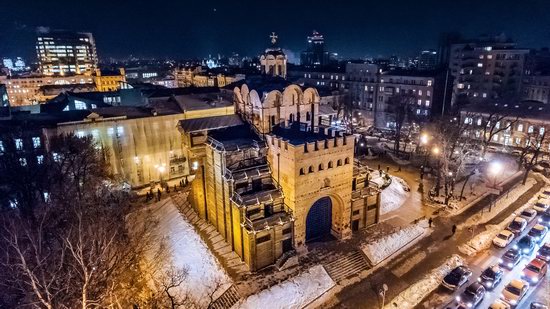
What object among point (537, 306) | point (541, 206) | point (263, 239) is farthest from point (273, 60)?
point (537, 306)

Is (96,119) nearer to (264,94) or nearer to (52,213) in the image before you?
(52,213)

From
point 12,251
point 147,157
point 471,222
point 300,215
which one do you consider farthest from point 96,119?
point 471,222

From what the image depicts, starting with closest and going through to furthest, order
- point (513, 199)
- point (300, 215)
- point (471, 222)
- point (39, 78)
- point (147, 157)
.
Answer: point (300, 215), point (471, 222), point (513, 199), point (147, 157), point (39, 78)

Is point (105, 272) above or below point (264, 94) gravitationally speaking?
below

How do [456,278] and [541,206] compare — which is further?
[541,206]

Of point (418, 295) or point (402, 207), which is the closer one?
point (418, 295)

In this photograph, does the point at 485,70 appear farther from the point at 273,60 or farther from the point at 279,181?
the point at 279,181

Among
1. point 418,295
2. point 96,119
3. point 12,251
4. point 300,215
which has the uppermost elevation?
point 96,119

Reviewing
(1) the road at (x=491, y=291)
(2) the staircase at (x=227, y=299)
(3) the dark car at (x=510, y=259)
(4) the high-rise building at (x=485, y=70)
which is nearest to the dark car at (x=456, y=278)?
(1) the road at (x=491, y=291)
